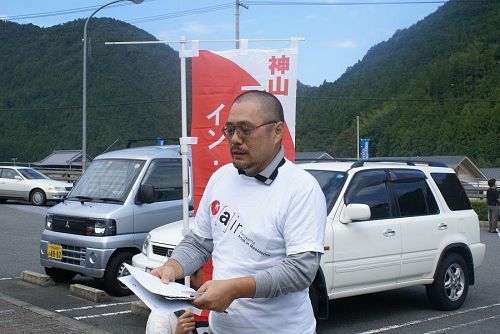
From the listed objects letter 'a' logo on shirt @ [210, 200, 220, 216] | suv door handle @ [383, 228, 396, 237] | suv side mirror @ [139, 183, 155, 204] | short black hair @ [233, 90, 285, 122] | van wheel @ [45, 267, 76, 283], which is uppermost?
short black hair @ [233, 90, 285, 122]

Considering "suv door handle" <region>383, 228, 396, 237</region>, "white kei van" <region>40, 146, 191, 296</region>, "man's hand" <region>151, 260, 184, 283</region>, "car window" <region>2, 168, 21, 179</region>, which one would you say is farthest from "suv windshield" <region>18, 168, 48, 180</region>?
"man's hand" <region>151, 260, 184, 283</region>

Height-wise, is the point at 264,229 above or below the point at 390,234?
above

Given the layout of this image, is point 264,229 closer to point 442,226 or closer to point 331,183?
point 331,183

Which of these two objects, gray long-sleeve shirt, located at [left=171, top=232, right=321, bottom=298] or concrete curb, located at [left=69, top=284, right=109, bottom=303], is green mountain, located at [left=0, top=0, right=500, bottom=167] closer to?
concrete curb, located at [left=69, top=284, right=109, bottom=303]

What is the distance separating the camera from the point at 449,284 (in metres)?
8.09

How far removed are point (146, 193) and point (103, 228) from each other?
0.73 m

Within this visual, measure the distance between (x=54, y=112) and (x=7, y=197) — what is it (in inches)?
1603

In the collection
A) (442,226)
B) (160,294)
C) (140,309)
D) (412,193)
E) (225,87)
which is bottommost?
(140,309)

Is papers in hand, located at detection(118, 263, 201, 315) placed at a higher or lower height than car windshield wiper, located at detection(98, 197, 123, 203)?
higher

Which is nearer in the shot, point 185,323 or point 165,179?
point 185,323

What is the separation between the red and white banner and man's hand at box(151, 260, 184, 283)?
3.46m

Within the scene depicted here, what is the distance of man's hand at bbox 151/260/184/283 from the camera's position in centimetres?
252

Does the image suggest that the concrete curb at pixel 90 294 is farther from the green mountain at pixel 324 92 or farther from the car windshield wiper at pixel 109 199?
the green mountain at pixel 324 92

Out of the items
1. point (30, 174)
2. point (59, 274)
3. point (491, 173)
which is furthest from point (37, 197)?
point (491, 173)
